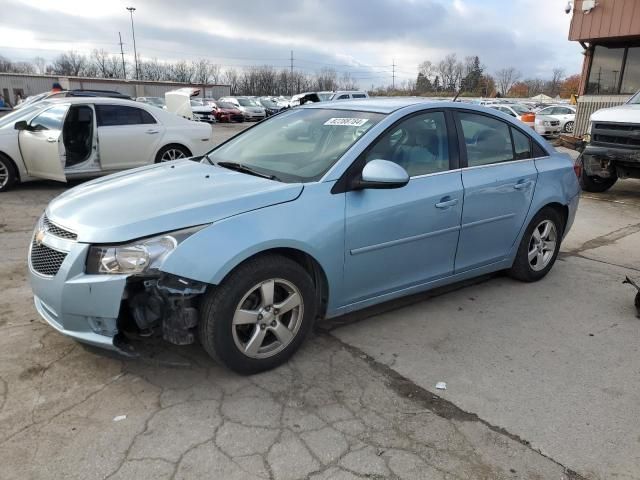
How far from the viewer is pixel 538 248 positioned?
190 inches

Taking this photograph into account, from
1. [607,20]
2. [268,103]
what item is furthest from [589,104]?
[268,103]

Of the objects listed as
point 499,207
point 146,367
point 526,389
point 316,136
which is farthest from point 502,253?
point 146,367

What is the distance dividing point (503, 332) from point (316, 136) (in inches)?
79.9

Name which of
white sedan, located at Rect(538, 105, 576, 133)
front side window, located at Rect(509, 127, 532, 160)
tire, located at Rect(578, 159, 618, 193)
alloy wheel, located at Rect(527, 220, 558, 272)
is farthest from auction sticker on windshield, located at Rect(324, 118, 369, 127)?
white sedan, located at Rect(538, 105, 576, 133)

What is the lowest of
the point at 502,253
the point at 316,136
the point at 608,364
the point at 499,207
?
the point at 608,364

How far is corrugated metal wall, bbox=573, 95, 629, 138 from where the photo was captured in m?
14.7

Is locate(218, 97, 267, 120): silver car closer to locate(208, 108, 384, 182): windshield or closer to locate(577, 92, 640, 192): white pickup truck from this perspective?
locate(577, 92, 640, 192): white pickup truck

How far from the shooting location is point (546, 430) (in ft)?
8.95

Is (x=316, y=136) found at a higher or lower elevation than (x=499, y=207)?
higher

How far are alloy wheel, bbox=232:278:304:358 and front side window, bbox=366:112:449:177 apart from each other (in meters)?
1.07

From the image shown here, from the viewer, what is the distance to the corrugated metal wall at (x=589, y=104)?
14664 millimetres

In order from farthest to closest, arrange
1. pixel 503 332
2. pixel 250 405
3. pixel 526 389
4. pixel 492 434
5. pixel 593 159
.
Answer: pixel 593 159 < pixel 503 332 < pixel 526 389 < pixel 250 405 < pixel 492 434

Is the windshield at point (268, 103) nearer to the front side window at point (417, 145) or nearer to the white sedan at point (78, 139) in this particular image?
the white sedan at point (78, 139)

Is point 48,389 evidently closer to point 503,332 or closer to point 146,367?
point 146,367
